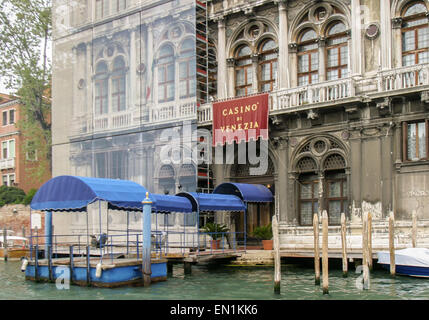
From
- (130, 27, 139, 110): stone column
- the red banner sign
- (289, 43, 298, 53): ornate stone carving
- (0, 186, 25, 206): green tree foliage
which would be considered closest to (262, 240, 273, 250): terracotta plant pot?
the red banner sign

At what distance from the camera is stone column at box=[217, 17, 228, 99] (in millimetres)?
27781

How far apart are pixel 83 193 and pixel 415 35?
42.3 ft

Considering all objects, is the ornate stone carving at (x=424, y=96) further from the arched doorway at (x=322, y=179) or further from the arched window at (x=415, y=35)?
the arched doorway at (x=322, y=179)

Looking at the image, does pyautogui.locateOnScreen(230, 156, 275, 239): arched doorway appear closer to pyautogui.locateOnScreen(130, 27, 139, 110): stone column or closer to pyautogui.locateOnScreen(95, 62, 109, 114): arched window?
pyautogui.locateOnScreen(130, 27, 139, 110): stone column

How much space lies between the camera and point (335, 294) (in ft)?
55.3

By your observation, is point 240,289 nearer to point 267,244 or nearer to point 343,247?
point 343,247

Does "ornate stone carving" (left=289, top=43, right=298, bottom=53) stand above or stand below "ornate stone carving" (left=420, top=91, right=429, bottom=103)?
above

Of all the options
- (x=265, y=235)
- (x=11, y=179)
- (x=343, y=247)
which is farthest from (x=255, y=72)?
(x=11, y=179)

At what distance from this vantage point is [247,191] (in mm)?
25141

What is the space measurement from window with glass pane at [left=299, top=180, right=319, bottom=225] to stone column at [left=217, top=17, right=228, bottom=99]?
5406 mm
